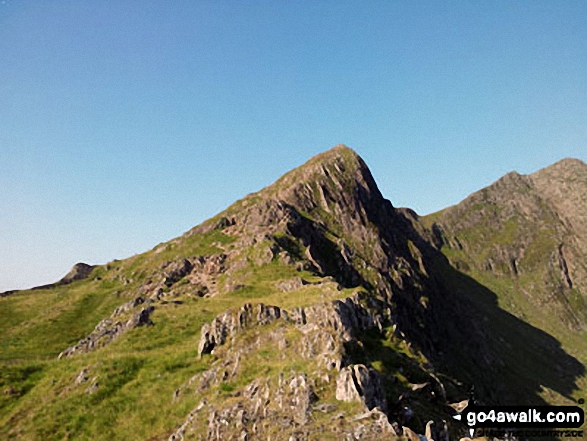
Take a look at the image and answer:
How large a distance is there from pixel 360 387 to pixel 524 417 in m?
12.6

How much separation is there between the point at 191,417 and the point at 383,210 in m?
120

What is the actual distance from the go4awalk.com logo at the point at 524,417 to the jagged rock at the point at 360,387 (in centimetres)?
833

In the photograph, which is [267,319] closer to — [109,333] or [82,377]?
[82,377]

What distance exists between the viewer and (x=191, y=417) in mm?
27172

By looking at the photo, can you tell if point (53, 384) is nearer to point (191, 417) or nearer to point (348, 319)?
point (191, 417)

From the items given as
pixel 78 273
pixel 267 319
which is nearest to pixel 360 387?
pixel 267 319

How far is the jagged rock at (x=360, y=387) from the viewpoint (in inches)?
958

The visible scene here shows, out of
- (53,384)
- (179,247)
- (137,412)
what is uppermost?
(179,247)

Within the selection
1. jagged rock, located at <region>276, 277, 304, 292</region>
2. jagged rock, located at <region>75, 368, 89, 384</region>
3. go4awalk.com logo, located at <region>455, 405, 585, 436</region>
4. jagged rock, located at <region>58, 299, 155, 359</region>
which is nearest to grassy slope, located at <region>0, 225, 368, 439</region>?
jagged rock, located at <region>75, 368, 89, 384</region>

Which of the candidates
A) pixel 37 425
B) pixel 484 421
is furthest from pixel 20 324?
pixel 484 421

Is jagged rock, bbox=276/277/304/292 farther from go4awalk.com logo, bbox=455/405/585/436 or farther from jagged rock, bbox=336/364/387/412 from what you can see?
go4awalk.com logo, bbox=455/405/585/436

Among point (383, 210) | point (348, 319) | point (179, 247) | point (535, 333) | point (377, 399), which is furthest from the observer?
point (535, 333)

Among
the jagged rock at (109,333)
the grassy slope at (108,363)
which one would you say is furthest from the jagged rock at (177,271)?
the jagged rock at (109,333)

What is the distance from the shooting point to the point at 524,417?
26297 millimetres
